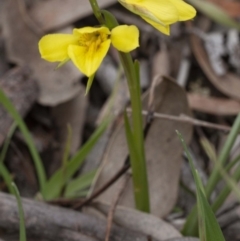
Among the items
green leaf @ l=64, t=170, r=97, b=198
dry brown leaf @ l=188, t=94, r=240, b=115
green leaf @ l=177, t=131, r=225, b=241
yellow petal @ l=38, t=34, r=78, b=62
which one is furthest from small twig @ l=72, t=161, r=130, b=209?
dry brown leaf @ l=188, t=94, r=240, b=115

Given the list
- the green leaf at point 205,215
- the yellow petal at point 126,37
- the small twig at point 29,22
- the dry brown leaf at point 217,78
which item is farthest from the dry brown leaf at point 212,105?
the yellow petal at point 126,37

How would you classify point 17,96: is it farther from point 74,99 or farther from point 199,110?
point 199,110

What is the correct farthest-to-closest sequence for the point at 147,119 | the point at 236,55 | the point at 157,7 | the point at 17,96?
the point at 236,55
the point at 17,96
the point at 147,119
the point at 157,7

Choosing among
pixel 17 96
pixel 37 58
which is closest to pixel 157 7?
pixel 17 96

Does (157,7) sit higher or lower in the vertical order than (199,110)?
higher

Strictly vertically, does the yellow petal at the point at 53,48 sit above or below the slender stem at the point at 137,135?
above

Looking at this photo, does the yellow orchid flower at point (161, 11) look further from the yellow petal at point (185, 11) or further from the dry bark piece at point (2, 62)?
the dry bark piece at point (2, 62)
